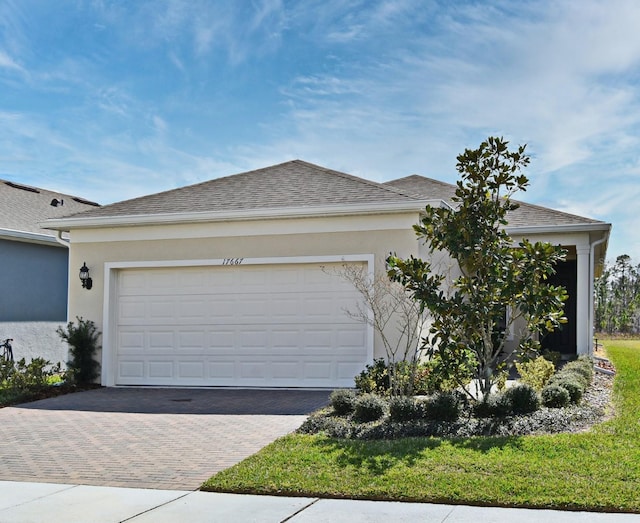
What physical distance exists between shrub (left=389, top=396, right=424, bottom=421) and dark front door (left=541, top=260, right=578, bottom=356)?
36.5 ft

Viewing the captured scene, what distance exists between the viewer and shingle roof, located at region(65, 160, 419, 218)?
12938mm

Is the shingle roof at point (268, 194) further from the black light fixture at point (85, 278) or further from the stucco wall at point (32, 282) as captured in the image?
the stucco wall at point (32, 282)

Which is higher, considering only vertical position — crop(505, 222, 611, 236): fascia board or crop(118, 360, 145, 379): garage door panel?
crop(505, 222, 611, 236): fascia board

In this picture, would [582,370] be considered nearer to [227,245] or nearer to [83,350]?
[227,245]

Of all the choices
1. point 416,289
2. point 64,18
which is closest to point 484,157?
point 416,289

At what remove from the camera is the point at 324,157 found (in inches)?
669

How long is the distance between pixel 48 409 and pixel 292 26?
778 centimetres

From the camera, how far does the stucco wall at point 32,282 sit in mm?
16500

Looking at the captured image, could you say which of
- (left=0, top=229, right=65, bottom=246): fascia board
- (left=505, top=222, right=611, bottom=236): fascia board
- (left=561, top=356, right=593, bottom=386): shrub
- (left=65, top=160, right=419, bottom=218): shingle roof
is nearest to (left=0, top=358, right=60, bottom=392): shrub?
(left=65, top=160, right=419, bottom=218): shingle roof

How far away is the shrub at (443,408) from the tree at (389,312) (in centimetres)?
237

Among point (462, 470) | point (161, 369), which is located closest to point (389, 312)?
point (161, 369)

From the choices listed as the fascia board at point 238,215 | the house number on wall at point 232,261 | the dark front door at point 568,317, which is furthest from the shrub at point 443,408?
the dark front door at point 568,317

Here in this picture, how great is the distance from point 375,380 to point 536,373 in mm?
2654

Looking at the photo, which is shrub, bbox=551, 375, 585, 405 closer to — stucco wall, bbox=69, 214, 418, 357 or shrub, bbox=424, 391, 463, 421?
shrub, bbox=424, 391, 463, 421
